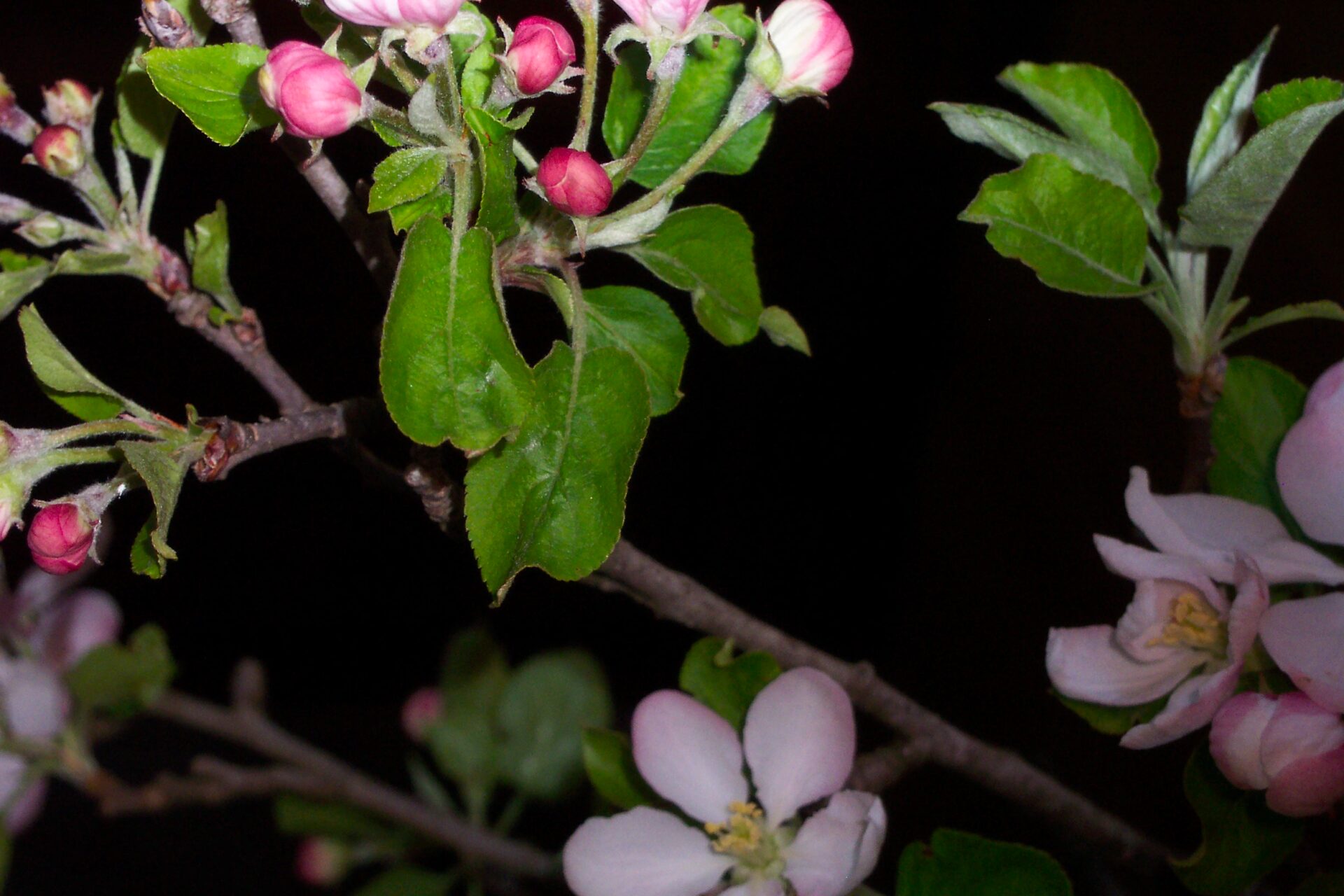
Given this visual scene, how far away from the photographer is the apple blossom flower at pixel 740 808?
0.49m

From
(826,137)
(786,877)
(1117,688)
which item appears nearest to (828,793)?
(786,877)

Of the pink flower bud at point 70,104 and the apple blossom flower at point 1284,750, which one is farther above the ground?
the pink flower bud at point 70,104

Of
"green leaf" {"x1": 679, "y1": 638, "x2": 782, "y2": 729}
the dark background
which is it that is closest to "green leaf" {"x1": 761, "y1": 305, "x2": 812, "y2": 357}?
"green leaf" {"x1": 679, "y1": 638, "x2": 782, "y2": 729}

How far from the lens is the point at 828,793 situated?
0.53m

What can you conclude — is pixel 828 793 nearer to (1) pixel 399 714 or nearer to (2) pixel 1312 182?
(2) pixel 1312 182

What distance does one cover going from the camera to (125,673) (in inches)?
34.5

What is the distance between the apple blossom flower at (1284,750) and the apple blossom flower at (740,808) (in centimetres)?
14

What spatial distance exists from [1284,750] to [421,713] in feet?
3.04

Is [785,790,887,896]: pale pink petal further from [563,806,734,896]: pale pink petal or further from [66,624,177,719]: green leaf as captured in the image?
[66,624,177,719]: green leaf

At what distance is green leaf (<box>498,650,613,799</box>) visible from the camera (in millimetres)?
1127

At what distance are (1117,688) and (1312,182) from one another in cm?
53

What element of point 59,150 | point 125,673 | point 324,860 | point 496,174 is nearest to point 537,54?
point 496,174

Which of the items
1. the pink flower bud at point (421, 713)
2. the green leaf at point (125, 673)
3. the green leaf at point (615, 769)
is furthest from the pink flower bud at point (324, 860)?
the green leaf at point (615, 769)

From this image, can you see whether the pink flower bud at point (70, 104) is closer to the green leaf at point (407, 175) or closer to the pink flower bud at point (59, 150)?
the pink flower bud at point (59, 150)
